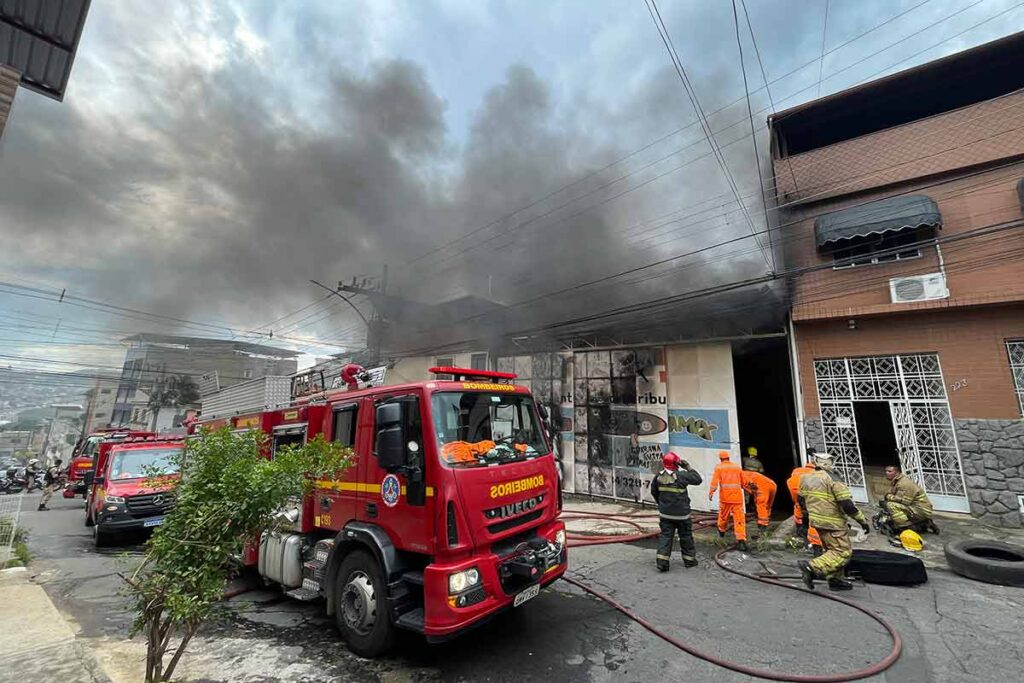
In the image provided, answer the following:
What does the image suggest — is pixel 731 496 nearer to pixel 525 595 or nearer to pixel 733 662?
pixel 733 662

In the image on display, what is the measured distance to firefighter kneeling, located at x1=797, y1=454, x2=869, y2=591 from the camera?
4.86 m

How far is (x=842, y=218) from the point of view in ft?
28.7

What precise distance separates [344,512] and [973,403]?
10.6 m

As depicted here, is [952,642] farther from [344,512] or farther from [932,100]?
[932,100]

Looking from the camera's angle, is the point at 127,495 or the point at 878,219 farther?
the point at 878,219

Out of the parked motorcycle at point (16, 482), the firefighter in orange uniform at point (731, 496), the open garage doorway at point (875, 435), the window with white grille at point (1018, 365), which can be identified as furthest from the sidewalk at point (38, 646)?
the parked motorcycle at point (16, 482)

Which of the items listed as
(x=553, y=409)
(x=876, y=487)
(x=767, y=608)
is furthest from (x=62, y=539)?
(x=876, y=487)

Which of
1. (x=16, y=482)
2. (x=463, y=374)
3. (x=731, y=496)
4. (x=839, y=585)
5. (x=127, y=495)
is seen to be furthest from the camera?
(x=16, y=482)

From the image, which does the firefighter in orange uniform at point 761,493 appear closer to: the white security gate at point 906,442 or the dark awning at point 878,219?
the white security gate at point 906,442

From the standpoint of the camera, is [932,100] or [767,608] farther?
[932,100]

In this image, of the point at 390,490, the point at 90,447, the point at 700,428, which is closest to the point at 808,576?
the point at 390,490

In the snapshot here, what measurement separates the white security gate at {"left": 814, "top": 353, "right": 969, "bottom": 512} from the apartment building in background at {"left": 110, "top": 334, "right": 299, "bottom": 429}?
129ft

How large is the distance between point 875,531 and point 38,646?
36.0 feet

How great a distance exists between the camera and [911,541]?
630 cm
